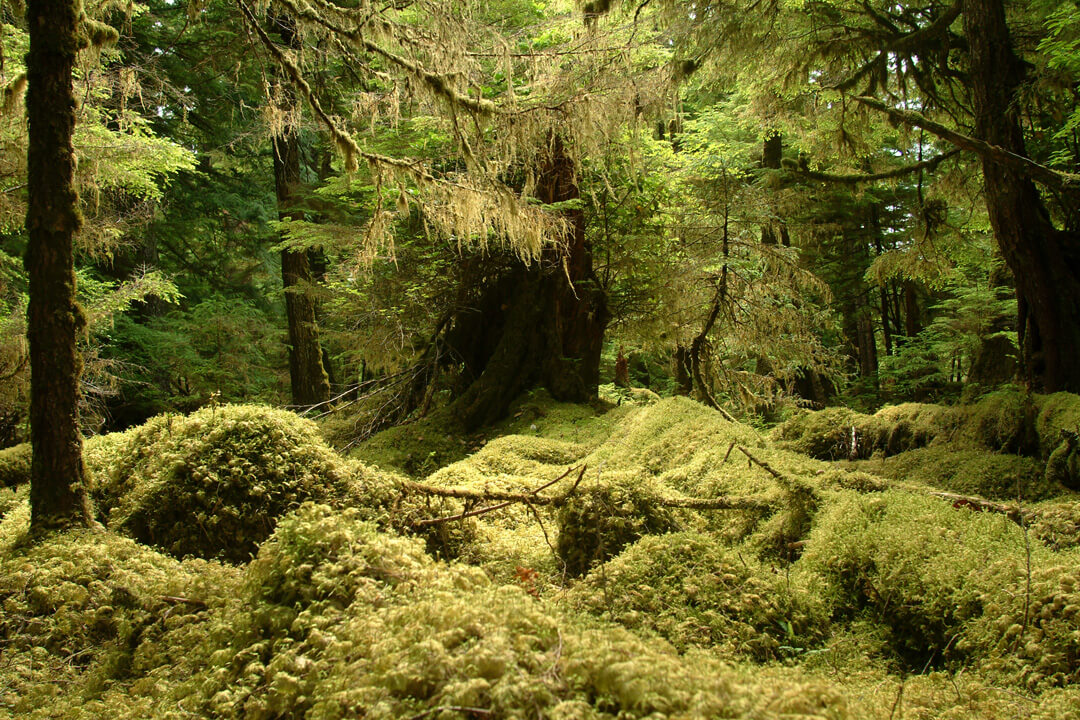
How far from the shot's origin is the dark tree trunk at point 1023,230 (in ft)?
18.2

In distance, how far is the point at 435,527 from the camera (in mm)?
3625

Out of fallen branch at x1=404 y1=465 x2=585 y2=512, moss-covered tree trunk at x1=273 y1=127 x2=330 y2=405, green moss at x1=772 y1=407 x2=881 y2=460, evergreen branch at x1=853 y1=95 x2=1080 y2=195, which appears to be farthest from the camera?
moss-covered tree trunk at x1=273 y1=127 x2=330 y2=405

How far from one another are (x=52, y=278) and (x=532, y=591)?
349 centimetres

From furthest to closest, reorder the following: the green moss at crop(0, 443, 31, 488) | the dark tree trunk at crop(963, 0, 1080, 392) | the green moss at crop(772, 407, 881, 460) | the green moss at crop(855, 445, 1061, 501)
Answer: the green moss at crop(772, 407, 881, 460)
the green moss at crop(0, 443, 31, 488)
the dark tree trunk at crop(963, 0, 1080, 392)
the green moss at crop(855, 445, 1061, 501)

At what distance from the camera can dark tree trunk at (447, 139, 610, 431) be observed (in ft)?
27.6

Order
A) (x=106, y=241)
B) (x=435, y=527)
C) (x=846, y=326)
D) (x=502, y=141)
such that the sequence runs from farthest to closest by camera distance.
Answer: (x=846, y=326) < (x=106, y=241) < (x=502, y=141) < (x=435, y=527)

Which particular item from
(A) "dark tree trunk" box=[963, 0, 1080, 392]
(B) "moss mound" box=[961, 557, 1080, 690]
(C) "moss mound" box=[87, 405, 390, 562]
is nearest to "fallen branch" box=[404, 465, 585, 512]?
(C) "moss mound" box=[87, 405, 390, 562]

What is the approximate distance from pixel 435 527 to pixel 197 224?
16827 mm

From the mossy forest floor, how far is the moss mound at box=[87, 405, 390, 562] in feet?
0.05

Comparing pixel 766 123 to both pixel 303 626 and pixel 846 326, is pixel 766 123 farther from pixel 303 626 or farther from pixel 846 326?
pixel 303 626

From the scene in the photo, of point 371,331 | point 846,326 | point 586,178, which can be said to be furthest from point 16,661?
point 846,326

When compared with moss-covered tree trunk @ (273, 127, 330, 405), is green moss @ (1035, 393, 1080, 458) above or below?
below

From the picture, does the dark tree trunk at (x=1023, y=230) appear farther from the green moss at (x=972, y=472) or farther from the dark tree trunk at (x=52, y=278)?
the dark tree trunk at (x=52, y=278)

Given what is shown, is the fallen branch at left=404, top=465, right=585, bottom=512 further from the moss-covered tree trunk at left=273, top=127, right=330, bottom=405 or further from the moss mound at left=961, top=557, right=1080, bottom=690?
the moss-covered tree trunk at left=273, top=127, right=330, bottom=405
